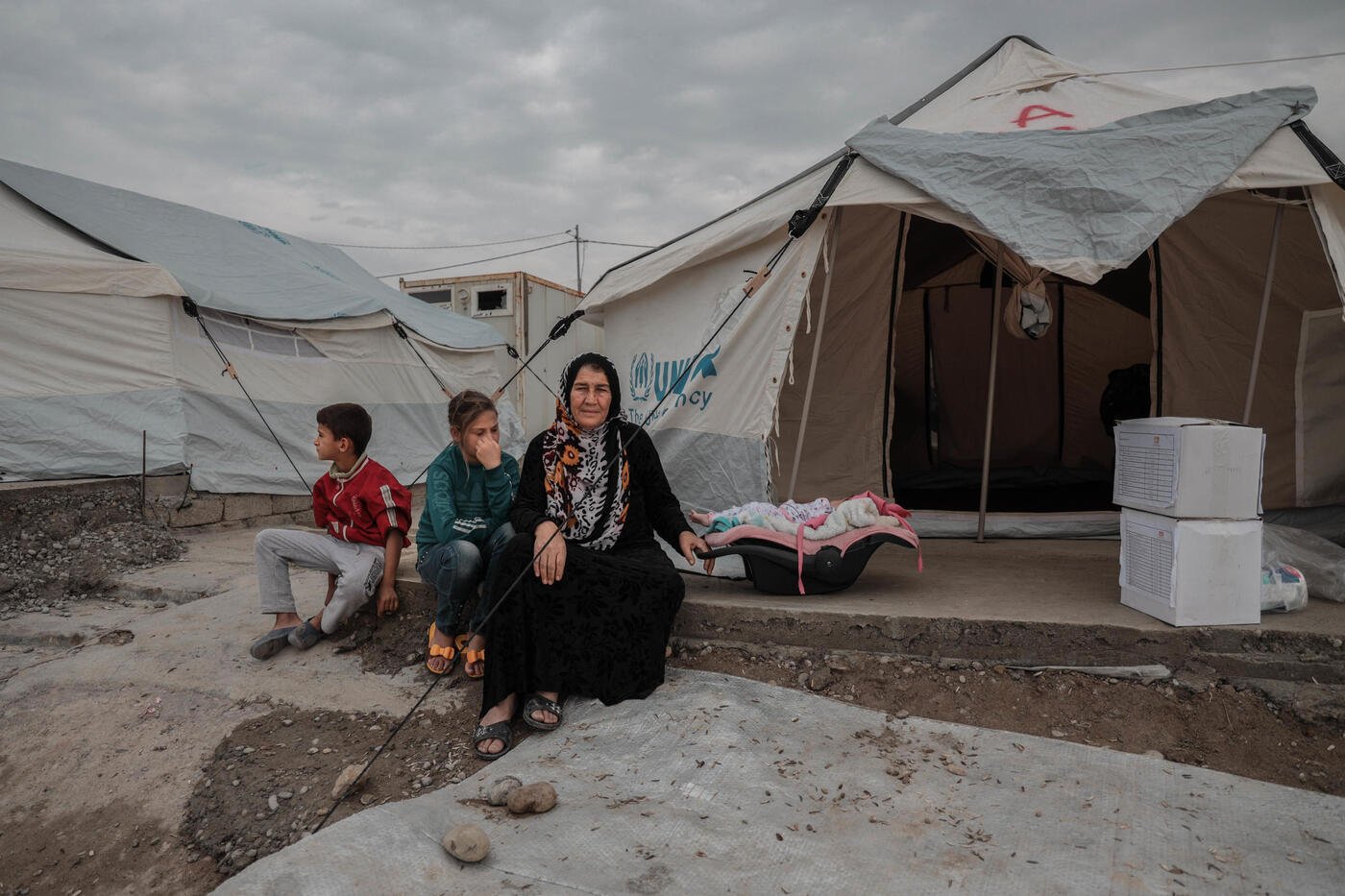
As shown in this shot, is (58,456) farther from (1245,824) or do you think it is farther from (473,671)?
(1245,824)

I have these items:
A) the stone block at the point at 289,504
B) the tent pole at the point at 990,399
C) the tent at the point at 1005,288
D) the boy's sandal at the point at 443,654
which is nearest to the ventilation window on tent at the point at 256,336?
the stone block at the point at 289,504

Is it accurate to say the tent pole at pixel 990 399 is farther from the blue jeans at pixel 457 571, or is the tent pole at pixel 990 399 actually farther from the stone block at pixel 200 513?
the stone block at pixel 200 513

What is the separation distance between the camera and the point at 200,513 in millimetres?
6035

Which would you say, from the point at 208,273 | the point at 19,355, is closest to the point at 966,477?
the point at 208,273

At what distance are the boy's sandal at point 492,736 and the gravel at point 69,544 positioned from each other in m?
2.84

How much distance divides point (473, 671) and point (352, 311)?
18.0 feet

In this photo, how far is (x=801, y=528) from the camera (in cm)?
318

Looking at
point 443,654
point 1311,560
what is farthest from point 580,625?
point 1311,560

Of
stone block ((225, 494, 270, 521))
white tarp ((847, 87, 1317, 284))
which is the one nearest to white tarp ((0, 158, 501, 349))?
stone block ((225, 494, 270, 521))

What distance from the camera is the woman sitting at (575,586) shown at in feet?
8.64

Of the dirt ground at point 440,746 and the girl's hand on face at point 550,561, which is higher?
the girl's hand on face at point 550,561

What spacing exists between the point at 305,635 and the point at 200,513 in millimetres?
3369

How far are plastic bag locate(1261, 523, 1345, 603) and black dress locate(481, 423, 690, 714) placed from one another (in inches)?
84.6

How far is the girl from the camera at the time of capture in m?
3.02
